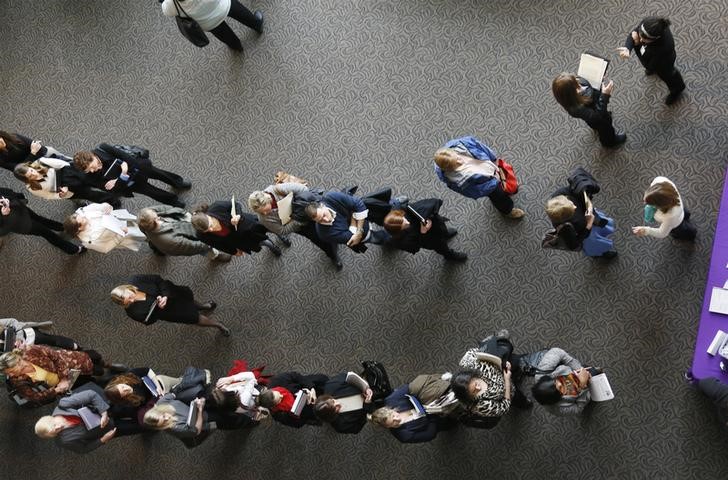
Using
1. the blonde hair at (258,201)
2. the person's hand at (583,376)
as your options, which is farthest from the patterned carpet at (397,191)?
the blonde hair at (258,201)

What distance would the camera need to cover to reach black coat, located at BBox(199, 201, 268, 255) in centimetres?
470

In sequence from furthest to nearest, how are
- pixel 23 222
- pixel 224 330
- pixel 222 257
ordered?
1. pixel 222 257
2. pixel 224 330
3. pixel 23 222

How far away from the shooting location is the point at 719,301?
3992mm

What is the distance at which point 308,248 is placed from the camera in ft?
18.5

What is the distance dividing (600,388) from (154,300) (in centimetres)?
318

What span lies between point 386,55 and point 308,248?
1844 millimetres

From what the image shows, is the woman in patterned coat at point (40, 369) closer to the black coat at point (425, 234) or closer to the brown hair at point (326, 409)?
the brown hair at point (326, 409)

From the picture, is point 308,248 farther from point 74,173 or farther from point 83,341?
point 83,341

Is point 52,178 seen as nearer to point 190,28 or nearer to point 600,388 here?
point 190,28

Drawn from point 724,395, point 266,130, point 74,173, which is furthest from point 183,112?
point 724,395

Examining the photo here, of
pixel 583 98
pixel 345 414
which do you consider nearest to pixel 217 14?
pixel 583 98

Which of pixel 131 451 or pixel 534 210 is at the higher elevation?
pixel 534 210

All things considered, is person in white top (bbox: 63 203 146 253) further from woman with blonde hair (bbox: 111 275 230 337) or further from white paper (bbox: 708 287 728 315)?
white paper (bbox: 708 287 728 315)

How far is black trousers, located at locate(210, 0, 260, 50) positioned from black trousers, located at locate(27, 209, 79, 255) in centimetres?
231
